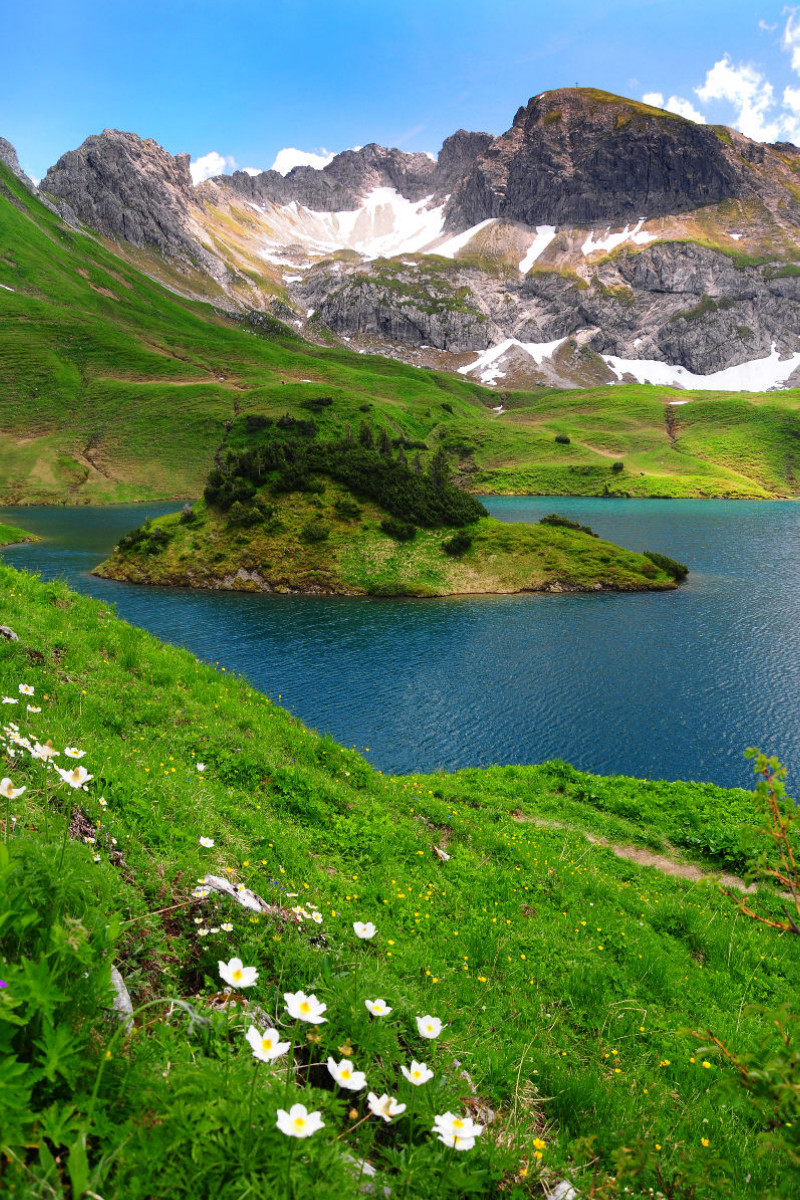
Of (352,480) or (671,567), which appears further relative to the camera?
(352,480)

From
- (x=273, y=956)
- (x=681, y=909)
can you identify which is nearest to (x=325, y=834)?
(x=273, y=956)

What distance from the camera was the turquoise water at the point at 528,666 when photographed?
28.6 metres

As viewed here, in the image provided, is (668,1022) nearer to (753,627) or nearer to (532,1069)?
(532,1069)

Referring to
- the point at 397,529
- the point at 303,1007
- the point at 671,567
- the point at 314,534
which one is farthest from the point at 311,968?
the point at 671,567

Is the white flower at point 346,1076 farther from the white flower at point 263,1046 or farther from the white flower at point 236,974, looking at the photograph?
the white flower at point 236,974

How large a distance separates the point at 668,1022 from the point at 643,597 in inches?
2184

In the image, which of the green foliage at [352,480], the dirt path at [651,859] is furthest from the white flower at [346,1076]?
the green foliage at [352,480]

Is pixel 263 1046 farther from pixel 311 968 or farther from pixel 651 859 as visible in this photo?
pixel 651 859

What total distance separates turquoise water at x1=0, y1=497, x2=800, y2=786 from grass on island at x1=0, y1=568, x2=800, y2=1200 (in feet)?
37.3

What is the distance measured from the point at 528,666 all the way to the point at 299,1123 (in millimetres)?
37964

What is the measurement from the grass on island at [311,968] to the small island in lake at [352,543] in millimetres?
44177

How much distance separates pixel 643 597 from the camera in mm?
58781

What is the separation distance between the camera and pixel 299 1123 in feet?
8.16

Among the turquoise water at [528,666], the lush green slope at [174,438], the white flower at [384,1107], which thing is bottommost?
the turquoise water at [528,666]
